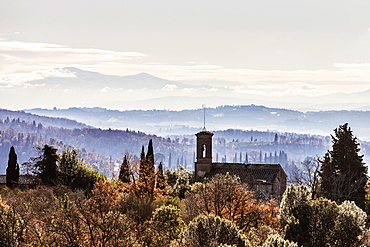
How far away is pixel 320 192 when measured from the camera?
154 ft

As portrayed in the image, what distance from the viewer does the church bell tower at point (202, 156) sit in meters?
56.5

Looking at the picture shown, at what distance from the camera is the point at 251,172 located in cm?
5456

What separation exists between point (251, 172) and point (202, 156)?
18.0 feet

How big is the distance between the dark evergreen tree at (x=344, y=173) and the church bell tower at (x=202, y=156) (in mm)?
11529

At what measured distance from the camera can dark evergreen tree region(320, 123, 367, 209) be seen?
4628cm

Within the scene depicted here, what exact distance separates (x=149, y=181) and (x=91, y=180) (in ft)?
23.5

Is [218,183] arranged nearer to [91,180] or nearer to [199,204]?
[199,204]

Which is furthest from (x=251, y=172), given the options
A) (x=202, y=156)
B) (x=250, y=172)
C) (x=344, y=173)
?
(x=344, y=173)

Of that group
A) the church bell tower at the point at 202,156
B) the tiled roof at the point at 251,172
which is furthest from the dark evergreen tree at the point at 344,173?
the church bell tower at the point at 202,156

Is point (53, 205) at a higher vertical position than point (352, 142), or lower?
lower

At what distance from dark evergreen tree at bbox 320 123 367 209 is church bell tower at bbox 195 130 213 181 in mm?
11529

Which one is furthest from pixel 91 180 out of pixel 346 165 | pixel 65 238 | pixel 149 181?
pixel 65 238

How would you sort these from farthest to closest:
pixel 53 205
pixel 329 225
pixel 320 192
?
Result: pixel 320 192 < pixel 53 205 < pixel 329 225

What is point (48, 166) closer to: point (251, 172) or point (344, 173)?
point (251, 172)
